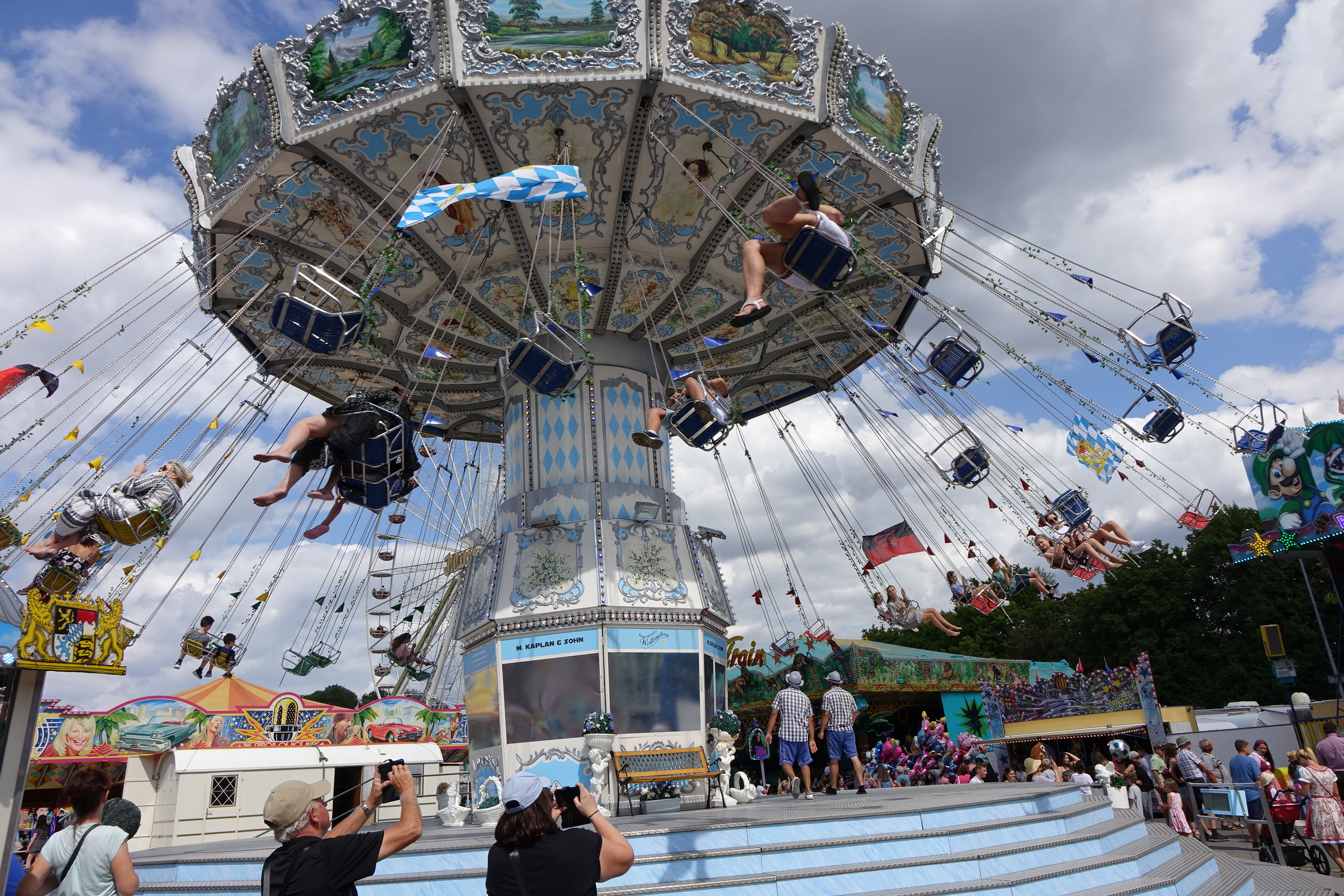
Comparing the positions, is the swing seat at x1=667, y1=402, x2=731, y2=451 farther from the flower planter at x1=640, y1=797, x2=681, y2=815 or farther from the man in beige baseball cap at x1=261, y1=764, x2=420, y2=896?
the man in beige baseball cap at x1=261, y1=764, x2=420, y2=896

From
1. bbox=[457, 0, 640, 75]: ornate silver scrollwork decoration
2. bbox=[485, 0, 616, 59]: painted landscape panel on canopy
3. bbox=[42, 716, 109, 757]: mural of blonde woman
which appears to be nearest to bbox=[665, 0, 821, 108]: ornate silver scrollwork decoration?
bbox=[457, 0, 640, 75]: ornate silver scrollwork decoration

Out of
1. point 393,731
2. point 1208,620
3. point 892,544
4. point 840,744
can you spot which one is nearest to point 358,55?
point 840,744

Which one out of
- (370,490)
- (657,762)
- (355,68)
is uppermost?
(355,68)

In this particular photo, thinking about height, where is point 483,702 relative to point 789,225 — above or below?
below

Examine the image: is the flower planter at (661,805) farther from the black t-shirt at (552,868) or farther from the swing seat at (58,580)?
the black t-shirt at (552,868)

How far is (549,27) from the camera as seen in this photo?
1027 cm

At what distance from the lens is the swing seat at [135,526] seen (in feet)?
30.0

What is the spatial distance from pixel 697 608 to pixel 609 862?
9.80 metres

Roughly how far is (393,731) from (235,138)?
657 inches

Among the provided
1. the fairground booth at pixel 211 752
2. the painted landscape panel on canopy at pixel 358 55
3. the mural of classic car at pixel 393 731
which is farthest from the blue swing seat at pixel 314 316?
the mural of classic car at pixel 393 731

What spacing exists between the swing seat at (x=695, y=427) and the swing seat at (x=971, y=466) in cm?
449

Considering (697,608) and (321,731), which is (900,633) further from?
(697,608)

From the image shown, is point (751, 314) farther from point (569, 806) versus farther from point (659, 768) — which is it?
point (659, 768)

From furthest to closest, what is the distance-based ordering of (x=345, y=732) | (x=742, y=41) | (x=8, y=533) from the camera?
1. (x=345, y=732)
2. (x=742, y=41)
3. (x=8, y=533)
